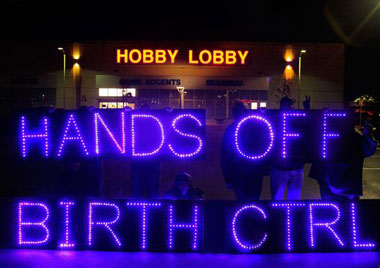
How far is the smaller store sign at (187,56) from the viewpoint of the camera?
2798 cm

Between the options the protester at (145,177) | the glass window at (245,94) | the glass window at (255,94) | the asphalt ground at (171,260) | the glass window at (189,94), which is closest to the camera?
the asphalt ground at (171,260)

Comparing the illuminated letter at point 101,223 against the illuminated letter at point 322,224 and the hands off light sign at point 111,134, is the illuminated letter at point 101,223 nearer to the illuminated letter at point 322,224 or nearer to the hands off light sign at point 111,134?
the hands off light sign at point 111,134

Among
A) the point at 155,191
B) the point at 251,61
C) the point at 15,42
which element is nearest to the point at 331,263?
the point at 155,191

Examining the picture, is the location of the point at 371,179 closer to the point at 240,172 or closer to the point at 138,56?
the point at 240,172

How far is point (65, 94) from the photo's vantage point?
28000 millimetres

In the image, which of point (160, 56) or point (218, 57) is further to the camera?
point (218, 57)

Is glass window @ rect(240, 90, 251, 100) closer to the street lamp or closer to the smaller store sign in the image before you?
the smaller store sign

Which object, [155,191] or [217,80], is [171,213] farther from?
[217,80]

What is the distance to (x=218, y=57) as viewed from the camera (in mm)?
28297

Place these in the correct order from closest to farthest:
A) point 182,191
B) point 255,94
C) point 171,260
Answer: point 171,260 < point 182,191 < point 255,94

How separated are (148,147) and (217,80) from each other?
24.9 metres

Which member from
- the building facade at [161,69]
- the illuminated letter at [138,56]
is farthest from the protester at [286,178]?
the illuminated letter at [138,56]

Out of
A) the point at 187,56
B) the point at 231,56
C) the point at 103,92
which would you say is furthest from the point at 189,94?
the point at 103,92

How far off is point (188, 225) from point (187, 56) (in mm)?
24341
